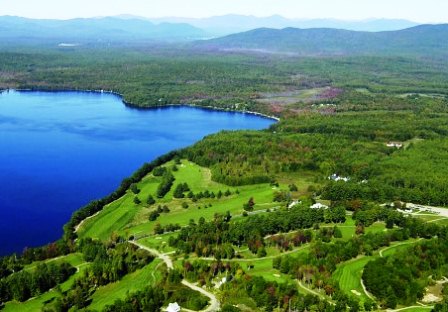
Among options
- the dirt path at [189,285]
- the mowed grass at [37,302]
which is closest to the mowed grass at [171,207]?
the dirt path at [189,285]

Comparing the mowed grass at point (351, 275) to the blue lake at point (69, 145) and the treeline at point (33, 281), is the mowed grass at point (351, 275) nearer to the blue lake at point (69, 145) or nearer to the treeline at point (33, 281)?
the treeline at point (33, 281)

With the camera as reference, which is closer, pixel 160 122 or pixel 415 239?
pixel 415 239

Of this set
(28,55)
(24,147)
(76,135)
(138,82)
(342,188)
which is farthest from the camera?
(28,55)

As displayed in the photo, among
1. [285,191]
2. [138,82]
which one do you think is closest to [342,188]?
[285,191]

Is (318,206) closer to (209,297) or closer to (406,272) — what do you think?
(406,272)

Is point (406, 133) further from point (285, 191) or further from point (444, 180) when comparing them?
point (285, 191)

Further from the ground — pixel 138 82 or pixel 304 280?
pixel 138 82

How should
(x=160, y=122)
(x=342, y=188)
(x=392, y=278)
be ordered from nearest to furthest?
(x=392, y=278), (x=342, y=188), (x=160, y=122)
